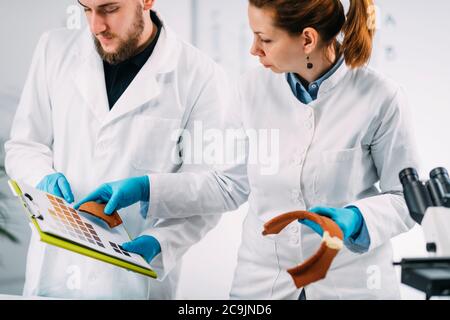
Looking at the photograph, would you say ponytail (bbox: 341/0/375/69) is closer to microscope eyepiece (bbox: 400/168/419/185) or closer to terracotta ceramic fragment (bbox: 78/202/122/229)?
microscope eyepiece (bbox: 400/168/419/185)

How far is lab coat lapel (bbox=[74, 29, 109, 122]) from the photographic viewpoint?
64.8 inches

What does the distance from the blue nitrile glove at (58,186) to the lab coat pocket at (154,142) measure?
0.20 m

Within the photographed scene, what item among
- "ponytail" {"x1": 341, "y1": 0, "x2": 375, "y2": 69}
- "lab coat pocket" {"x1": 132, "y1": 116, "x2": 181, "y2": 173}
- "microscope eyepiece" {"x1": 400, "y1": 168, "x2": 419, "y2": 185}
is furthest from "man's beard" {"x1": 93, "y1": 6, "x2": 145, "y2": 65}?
"microscope eyepiece" {"x1": 400, "y1": 168, "x2": 419, "y2": 185}

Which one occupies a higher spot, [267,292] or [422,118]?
[422,118]

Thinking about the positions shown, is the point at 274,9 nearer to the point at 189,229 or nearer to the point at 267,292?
the point at 189,229

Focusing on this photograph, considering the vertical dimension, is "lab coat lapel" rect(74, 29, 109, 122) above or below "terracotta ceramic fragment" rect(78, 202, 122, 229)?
above

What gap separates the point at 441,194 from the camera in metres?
1.30

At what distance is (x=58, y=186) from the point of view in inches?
63.6

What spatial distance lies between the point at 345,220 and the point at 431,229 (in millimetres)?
213

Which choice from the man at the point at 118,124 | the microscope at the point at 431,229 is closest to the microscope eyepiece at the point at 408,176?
the microscope at the point at 431,229

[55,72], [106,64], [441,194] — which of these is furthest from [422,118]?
[55,72]

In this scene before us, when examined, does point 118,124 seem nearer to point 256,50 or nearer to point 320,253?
point 256,50

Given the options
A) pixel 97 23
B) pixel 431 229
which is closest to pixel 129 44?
pixel 97 23
